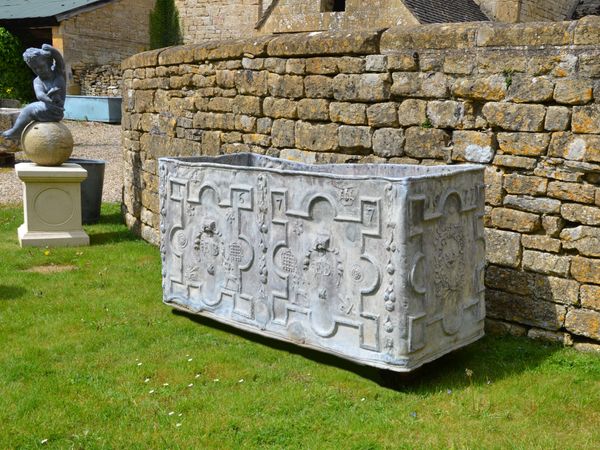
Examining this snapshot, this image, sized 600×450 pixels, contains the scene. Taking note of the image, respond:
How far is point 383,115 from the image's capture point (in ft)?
16.2

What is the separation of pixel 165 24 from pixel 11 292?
68.8ft

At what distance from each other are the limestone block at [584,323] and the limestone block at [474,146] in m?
1.07

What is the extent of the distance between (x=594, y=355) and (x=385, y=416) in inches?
57.3

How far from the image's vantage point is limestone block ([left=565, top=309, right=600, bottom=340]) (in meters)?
4.20

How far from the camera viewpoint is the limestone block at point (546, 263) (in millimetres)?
4297

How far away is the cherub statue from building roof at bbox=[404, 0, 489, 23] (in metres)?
10.2

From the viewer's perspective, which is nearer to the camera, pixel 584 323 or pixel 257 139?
pixel 584 323

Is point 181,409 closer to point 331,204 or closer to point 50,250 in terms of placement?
point 331,204

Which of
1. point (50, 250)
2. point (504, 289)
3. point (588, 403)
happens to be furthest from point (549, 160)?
point (50, 250)

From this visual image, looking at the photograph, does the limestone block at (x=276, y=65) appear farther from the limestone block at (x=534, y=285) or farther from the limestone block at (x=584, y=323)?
the limestone block at (x=584, y=323)

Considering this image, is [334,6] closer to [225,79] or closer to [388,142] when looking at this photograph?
[225,79]

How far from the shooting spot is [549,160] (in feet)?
14.0

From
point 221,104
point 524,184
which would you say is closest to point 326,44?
point 221,104

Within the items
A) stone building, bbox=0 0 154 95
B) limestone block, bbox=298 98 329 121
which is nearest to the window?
stone building, bbox=0 0 154 95
